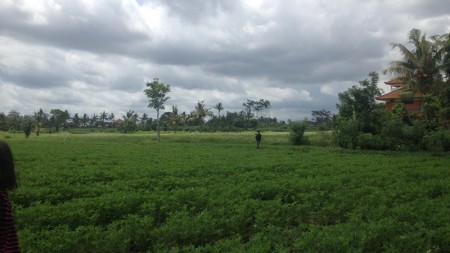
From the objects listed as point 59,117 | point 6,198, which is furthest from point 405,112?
point 59,117

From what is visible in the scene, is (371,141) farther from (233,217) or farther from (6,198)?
(6,198)

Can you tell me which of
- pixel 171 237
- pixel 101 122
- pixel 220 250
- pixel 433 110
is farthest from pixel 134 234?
pixel 101 122

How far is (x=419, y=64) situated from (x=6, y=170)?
35.3 meters

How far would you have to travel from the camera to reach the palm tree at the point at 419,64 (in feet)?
104

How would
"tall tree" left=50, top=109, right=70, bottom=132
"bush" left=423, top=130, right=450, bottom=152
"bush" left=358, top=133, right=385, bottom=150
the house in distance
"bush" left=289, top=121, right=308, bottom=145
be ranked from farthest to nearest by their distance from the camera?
"tall tree" left=50, top=109, right=70, bottom=132 < "bush" left=289, top=121, right=308, bottom=145 < the house in distance < "bush" left=358, top=133, right=385, bottom=150 < "bush" left=423, top=130, right=450, bottom=152

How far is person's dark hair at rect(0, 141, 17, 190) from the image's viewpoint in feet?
10.4

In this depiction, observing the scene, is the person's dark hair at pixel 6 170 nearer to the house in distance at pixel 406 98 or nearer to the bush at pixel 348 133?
the bush at pixel 348 133

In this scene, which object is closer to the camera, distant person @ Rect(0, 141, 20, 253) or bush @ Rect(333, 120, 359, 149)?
distant person @ Rect(0, 141, 20, 253)

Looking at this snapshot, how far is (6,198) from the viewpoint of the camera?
3.30 metres

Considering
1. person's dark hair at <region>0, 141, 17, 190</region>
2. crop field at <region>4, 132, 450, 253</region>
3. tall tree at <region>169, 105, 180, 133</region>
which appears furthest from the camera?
tall tree at <region>169, 105, 180, 133</region>

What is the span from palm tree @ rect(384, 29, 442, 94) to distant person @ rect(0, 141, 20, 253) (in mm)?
34487

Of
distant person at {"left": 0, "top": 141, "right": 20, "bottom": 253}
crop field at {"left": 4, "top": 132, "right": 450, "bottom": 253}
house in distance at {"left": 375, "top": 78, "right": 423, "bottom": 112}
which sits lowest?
crop field at {"left": 4, "top": 132, "right": 450, "bottom": 253}

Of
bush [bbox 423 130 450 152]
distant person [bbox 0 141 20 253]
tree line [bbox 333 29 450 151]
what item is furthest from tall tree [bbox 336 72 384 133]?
distant person [bbox 0 141 20 253]

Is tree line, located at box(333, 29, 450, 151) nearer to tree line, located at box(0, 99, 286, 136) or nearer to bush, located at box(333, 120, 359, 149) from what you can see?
bush, located at box(333, 120, 359, 149)
